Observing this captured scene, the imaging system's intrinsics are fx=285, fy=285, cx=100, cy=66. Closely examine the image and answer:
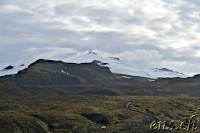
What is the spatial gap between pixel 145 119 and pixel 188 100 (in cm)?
6715

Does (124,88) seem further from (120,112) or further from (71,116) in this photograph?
(71,116)

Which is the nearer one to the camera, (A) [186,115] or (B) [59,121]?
(B) [59,121]

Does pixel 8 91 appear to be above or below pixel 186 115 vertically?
above

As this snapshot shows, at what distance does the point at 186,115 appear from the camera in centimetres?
9975

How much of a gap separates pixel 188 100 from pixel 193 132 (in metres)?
76.3

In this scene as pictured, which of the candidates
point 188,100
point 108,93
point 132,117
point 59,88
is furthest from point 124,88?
point 132,117

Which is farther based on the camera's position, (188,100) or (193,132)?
(188,100)

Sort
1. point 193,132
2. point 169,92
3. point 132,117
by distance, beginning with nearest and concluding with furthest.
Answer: point 193,132 → point 132,117 → point 169,92

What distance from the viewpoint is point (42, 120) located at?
68.5 metres

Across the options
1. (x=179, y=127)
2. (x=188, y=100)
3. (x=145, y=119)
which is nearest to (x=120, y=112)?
(x=145, y=119)

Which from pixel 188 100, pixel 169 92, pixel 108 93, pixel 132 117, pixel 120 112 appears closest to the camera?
pixel 132 117

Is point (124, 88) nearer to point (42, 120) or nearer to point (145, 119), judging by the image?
point (145, 119)

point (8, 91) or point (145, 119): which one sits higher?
point (8, 91)

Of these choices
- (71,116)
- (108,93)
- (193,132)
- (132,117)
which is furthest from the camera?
(108,93)
